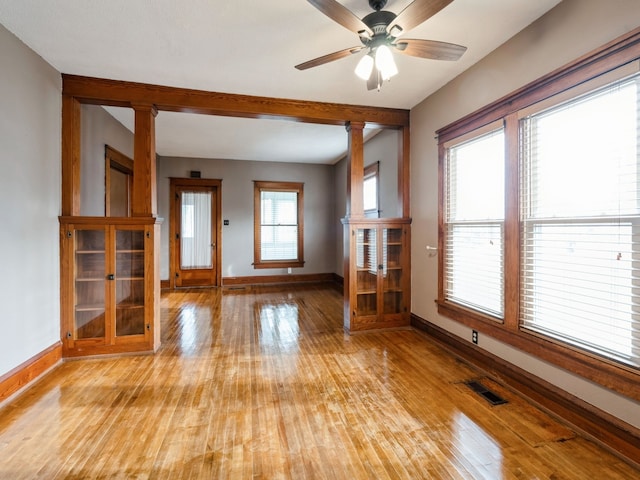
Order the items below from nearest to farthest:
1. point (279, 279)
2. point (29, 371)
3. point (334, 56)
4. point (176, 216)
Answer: point (334, 56) < point (29, 371) < point (176, 216) < point (279, 279)

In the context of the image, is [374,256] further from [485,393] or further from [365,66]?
[365,66]

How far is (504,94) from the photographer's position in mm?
2482

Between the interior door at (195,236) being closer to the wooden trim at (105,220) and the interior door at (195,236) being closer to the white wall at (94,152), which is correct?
the white wall at (94,152)

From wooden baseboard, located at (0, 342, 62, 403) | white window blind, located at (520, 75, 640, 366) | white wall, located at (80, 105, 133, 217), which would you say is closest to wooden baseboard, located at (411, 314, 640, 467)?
white window blind, located at (520, 75, 640, 366)

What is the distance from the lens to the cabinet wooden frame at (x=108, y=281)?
2895 mm

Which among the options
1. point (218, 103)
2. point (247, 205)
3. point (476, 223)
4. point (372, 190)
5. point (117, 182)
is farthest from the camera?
point (247, 205)

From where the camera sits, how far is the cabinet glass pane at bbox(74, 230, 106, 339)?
297cm

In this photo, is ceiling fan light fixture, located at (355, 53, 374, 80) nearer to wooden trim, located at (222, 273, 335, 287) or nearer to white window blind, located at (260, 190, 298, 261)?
white window blind, located at (260, 190, 298, 261)

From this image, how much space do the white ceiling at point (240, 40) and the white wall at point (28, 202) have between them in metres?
0.26

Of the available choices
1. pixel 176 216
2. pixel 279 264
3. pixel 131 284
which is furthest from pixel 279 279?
pixel 131 284

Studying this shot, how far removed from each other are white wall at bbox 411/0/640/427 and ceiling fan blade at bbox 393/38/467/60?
0.66 metres

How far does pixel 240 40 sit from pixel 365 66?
1.02 metres

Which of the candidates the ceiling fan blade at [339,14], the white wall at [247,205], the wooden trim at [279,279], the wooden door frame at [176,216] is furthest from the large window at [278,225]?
the ceiling fan blade at [339,14]

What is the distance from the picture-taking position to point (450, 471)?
1569 millimetres
